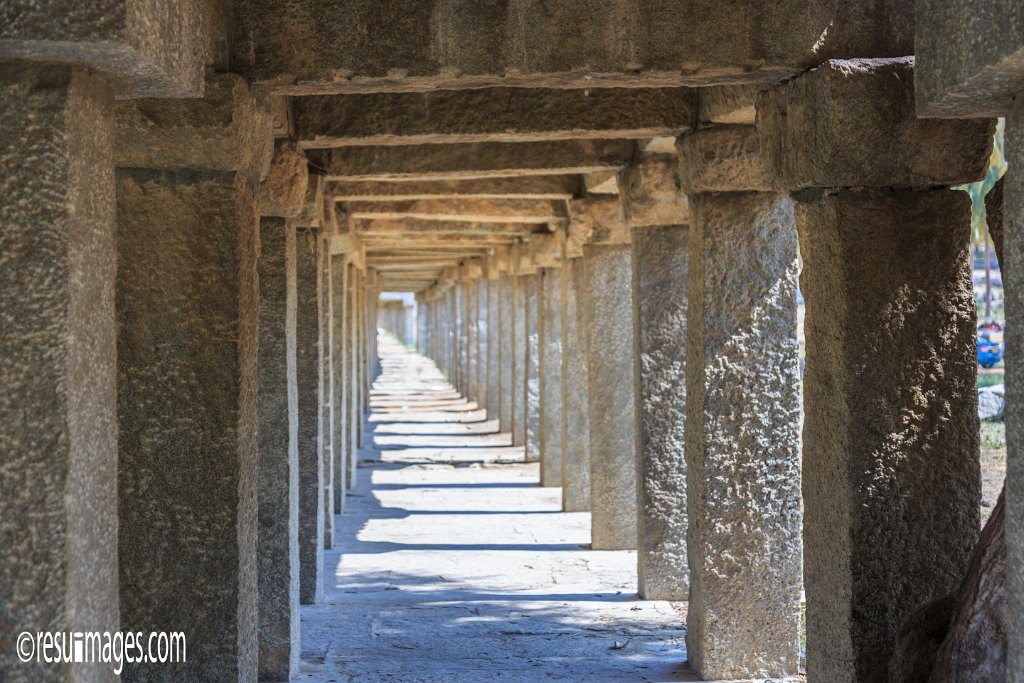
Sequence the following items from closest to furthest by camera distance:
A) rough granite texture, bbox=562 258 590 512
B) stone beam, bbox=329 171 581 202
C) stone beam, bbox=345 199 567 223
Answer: stone beam, bbox=329 171 581 202
stone beam, bbox=345 199 567 223
rough granite texture, bbox=562 258 590 512

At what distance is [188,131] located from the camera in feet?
13.4

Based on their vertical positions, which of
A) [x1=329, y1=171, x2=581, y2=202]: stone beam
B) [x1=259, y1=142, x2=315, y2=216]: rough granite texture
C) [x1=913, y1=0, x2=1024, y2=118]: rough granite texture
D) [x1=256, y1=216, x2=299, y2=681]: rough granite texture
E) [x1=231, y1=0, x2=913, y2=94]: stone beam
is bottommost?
[x1=256, y1=216, x2=299, y2=681]: rough granite texture

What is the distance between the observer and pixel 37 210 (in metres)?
2.65

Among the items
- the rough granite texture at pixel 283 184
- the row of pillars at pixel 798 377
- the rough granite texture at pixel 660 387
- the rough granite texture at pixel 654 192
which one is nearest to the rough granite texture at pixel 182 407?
the rough granite texture at pixel 283 184

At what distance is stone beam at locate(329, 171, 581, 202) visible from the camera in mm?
8789

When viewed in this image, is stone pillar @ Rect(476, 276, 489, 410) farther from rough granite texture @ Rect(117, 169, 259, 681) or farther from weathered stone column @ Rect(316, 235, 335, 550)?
rough granite texture @ Rect(117, 169, 259, 681)

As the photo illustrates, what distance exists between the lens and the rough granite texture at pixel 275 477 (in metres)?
5.93

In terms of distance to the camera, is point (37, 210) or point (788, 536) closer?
point (37, 210)

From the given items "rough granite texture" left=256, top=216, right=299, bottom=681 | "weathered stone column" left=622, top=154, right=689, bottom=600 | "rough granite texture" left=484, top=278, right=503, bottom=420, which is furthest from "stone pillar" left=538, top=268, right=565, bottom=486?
"rough granite texture" left=256, top=216, right=299, bottom=681

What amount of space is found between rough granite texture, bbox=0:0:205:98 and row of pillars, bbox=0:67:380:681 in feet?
0.21

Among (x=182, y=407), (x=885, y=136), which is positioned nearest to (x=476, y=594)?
(x=182, y=407)

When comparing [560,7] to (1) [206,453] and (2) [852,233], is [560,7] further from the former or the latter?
(1) [206,453]

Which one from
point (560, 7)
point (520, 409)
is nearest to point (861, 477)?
point (560, 7)

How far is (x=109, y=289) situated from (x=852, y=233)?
8.06ft
